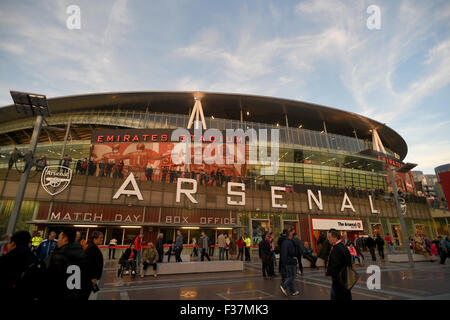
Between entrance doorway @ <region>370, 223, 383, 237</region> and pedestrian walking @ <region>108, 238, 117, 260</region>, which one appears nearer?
pedestrian walking @ <region>108, 238, 117, 260</region>

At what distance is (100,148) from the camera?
26750 millimetres

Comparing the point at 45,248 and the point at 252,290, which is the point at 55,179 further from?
the point at 252,290

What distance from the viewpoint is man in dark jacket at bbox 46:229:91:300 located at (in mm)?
3586

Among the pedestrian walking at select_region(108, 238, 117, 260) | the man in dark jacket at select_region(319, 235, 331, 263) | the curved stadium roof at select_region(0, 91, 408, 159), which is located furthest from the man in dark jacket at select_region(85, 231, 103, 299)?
the curved stadium roof at select_region(0, 91, 408, 159)

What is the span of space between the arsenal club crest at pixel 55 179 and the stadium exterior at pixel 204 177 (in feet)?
1.23

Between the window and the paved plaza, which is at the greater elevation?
the window

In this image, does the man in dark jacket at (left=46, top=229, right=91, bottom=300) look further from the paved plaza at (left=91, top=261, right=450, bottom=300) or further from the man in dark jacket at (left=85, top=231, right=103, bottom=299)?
the paved plaza at (left=91, top=261, right=450, bottom=300)

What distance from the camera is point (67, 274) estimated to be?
12.2 ft

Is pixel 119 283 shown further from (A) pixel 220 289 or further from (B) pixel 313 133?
(B) pixel 313 133

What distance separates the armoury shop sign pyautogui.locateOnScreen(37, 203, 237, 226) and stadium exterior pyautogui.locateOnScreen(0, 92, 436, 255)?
3.4 inches

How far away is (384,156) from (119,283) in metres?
42.8

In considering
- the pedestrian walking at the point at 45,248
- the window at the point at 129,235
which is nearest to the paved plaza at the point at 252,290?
the pedestrian walking at the point at 45,248

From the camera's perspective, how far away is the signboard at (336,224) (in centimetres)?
2442

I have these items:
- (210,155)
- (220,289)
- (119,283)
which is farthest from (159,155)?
(220,289)
